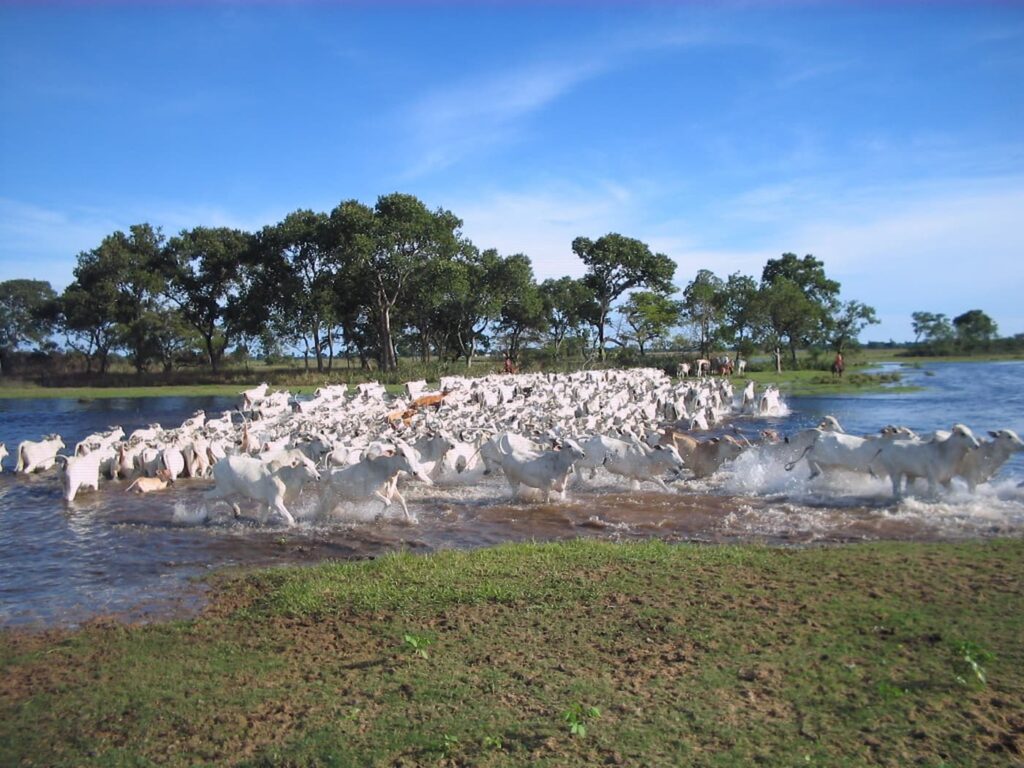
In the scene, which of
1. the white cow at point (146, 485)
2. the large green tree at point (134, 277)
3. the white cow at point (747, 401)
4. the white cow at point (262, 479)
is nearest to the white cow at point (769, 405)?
the white cow at point (747, 401)

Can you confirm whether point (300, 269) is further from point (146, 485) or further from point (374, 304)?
point (146, 485)

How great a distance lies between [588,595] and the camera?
8094 millimetres

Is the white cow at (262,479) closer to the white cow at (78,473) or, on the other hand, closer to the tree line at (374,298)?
the white cow at (78,473)

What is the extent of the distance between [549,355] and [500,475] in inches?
1952

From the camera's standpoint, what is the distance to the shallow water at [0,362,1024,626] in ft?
32.0

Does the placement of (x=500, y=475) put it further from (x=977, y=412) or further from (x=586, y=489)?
(x=977, y=412)

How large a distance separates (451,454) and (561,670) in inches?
383

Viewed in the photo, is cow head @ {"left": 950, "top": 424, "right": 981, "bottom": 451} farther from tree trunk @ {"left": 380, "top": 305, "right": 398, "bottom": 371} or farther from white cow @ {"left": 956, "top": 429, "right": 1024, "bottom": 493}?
tree trunk @ {"left": 380, "top": 305, "right": 398, "bottom": 371}

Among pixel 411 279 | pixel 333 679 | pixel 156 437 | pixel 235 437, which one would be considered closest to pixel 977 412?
pixel 235 437

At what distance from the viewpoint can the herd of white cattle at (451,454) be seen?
41.2ft

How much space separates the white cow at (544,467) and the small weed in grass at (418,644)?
6858 mm

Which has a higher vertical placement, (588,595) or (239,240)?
(239,240)

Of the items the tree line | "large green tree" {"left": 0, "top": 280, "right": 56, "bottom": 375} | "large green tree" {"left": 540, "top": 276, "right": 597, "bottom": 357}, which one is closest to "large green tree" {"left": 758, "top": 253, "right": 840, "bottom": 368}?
the tree line

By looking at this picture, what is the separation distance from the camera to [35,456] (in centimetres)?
1931
